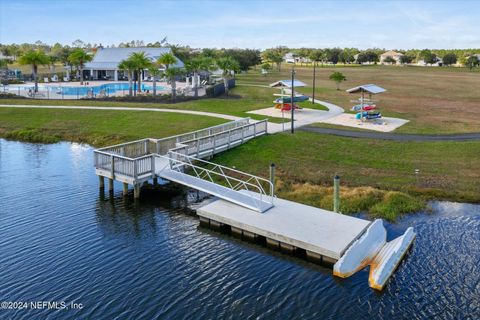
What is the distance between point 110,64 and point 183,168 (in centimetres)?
6150

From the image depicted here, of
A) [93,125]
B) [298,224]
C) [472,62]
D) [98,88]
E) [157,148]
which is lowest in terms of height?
[298,224]

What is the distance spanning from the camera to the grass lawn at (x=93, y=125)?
113 ft

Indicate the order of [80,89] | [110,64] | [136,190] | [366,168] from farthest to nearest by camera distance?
[110,64] → [80,89] → [366,168] → [136,190]

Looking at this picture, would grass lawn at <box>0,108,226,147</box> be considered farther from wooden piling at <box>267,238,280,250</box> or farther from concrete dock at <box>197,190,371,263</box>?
wooden piling at <box>267,238,280,250</box>

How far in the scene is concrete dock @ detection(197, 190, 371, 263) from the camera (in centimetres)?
1574

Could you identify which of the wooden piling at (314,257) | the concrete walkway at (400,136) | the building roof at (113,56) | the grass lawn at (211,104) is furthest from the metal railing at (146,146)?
the building roof at (113,56)

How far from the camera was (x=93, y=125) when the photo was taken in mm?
37750

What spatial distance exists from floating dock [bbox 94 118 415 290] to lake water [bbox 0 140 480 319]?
19.1 inches

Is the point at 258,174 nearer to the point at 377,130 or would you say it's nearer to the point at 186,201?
the point at 186,201

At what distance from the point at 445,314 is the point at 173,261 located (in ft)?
27.8

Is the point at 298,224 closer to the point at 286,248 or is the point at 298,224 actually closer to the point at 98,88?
the point at 286,248

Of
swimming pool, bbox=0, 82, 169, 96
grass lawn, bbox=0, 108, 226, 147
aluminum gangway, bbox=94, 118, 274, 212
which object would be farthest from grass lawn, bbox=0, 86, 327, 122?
aluminum gangway, bbox=94, 118, 274, 212

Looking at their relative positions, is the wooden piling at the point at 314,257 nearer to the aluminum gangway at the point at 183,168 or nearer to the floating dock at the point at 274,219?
the floating dock at the point at 274,219

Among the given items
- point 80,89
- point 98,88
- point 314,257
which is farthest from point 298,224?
point 98,88
